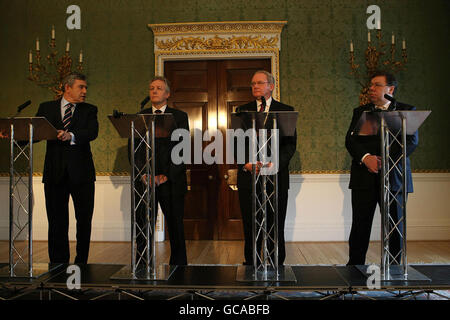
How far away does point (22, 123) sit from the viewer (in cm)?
281

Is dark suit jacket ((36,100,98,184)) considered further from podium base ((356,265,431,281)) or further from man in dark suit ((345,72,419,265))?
podium base ((356,265,431,281))

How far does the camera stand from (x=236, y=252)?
4.60 metres

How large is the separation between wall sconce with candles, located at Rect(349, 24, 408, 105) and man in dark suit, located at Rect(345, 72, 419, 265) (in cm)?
193

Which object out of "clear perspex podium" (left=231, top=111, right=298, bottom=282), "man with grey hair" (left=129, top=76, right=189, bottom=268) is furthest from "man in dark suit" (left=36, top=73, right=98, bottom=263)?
"clear perspex podium" (left=231, top=111, right=298, bottom=282)

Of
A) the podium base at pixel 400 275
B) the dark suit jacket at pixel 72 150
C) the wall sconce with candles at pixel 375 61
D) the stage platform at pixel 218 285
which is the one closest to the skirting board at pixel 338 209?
the wall sconce with candles at pixel 375 61

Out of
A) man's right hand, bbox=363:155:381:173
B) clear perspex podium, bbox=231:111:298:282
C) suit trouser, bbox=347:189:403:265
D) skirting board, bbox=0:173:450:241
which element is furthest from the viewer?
skirting board, bbox=0:173:450:241

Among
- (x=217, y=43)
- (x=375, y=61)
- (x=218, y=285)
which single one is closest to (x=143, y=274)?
(x=218, y=285)

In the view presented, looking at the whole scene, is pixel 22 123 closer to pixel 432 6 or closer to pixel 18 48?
pixel 18 48

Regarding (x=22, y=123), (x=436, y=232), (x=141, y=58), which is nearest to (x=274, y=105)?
(x=22, y=123)

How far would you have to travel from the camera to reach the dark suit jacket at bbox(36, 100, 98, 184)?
10.9ft

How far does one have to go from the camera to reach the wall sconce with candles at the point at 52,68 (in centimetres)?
512

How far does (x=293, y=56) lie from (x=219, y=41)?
3.13 ft

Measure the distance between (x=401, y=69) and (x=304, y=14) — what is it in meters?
1.38

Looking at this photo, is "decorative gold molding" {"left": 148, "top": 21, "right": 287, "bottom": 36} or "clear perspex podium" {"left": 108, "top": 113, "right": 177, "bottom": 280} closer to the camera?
"clear perspex podium" {"left": 108, "top": 113, "right": 177, "bottom": 280}
